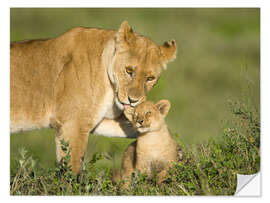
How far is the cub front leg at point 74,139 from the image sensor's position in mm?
4656

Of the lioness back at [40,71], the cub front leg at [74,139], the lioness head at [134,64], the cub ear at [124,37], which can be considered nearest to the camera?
the lioness head at [134,64]

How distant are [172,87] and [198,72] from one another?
20.7 inches

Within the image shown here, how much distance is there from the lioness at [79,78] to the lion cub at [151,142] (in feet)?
0.41

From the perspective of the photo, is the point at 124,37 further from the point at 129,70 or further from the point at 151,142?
the point at 151,142

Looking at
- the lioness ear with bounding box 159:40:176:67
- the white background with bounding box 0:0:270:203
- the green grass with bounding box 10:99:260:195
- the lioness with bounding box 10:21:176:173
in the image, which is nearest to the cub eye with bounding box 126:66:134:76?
the lioness with bounding box 10:21:176:173

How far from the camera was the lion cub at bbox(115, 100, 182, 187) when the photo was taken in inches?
177

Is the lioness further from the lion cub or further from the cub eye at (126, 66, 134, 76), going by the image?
the lion cub

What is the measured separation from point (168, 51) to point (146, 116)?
0.64 m

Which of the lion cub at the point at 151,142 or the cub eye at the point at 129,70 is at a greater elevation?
the cub eye at the point at 129,70

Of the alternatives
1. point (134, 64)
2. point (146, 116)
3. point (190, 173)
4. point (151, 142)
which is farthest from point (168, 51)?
point (190, 173)

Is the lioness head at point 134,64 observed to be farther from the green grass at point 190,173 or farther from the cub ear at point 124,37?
the green grass at point 190,173

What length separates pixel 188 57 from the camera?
8719 mm
